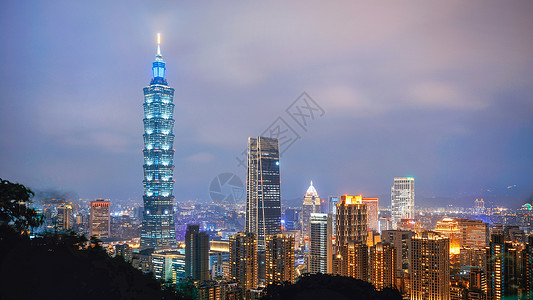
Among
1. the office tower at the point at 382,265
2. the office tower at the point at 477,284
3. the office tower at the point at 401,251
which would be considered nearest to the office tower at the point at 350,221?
the office tower at the point at 401,251

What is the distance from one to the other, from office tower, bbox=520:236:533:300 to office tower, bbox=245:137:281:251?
18.0 m

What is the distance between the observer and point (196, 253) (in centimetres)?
1989

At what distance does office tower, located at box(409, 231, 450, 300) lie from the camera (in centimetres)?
1326

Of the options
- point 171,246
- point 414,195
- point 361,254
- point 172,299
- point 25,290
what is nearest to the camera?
point 25,290

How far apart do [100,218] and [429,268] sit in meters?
18.6

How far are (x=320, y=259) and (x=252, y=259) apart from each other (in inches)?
181

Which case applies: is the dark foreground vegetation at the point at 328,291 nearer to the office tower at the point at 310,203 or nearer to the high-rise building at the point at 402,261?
the high-rise building at the point at 402,261

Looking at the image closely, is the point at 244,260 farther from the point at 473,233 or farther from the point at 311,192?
the point at 311,192

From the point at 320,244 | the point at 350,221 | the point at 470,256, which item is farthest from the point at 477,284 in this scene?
the point at 320,244

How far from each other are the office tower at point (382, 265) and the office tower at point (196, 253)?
6.98 m

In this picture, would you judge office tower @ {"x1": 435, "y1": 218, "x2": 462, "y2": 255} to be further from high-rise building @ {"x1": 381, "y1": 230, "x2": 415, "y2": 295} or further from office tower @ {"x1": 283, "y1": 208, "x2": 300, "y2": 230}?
office tower @ {"x1": 283, "y1": 208, "x2": 300, "y2": 230}

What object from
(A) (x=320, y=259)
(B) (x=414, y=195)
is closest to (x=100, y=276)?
(A) (x=320, y=259)

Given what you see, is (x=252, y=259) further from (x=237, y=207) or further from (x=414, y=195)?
(x=414, y=195)

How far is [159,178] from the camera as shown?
97.4ft
